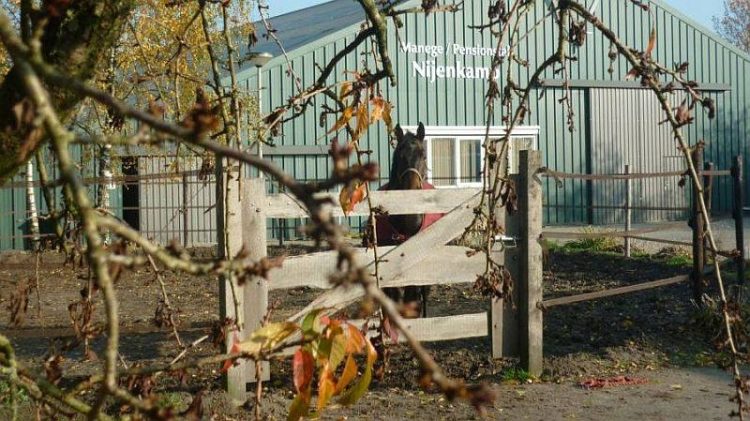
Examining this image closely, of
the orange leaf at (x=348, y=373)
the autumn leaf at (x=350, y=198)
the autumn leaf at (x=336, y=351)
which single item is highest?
the autumn leaf at (x=350, y=198)

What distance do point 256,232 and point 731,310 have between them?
4.39 meters

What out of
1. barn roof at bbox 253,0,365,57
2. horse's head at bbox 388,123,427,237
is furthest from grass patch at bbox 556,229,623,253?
horse's head at bbox 388,123,427,237

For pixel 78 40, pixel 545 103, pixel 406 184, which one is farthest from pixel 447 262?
pixel 545 103

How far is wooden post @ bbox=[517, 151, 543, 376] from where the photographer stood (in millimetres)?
7188

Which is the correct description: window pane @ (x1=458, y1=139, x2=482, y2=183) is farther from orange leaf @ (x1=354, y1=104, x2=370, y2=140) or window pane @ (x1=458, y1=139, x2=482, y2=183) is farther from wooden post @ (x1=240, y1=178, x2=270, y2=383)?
orange leaf @ (x1=354, y1=104, x2=370, y2=140)

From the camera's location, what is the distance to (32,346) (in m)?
8.64

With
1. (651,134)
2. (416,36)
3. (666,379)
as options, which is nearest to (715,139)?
(651,134)

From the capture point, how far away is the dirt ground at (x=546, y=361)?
633 cm

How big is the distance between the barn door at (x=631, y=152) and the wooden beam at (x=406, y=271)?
18.4 meters

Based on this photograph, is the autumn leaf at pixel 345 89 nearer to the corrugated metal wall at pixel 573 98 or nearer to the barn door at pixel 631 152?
the corrugated metal wall at pixel 573 98

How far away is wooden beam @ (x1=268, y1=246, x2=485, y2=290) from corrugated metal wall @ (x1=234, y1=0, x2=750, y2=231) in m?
13.5

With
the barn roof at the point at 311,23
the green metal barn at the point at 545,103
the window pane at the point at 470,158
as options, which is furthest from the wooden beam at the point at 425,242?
the window pane at the point at 470,158

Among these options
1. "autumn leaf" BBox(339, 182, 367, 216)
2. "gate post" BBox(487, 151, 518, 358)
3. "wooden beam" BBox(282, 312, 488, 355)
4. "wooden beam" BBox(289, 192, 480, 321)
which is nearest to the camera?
"autumn leaf" BBox(339, 182, 367, 216)

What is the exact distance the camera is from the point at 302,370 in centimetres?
238
